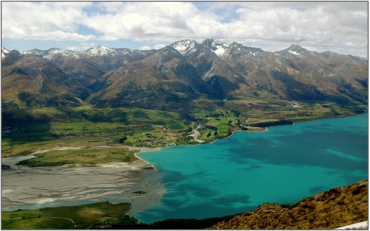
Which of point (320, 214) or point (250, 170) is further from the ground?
point (320, 214)

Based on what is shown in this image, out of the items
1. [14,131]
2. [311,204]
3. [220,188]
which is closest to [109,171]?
[220,188]

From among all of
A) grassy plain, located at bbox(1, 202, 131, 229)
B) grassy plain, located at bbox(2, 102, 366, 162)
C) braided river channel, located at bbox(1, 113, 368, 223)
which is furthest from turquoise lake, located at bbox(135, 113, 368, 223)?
grassy plain, located at bbox(2, 102, 366, 162)

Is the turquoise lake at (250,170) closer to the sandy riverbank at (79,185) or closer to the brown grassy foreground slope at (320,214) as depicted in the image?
the sandy riverbank at (79,185)

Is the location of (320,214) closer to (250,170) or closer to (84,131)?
(250,170)

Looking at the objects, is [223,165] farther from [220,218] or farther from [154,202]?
[220,218]

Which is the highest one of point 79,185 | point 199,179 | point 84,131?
point 84,131

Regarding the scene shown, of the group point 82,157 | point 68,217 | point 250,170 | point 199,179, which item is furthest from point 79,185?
point 250,170

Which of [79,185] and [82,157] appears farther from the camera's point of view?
[82,157]
